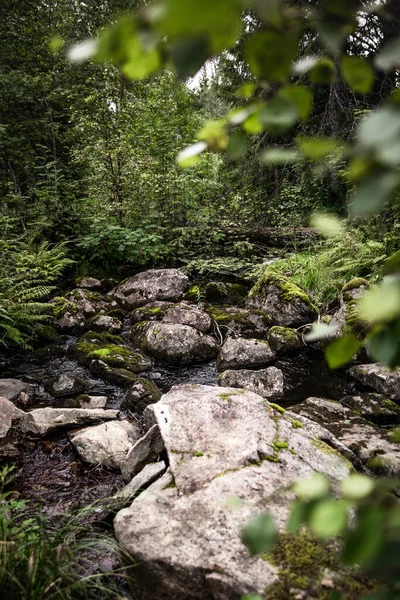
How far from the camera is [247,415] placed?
2490 millimetres

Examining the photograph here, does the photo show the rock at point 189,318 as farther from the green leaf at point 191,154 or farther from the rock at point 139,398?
the green leaf at point 191,154

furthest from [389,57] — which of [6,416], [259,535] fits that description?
[6,416]

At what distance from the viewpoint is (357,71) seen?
579 mm

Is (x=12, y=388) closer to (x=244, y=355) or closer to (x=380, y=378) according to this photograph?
(x=244, y=355)

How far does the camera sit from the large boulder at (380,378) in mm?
4270

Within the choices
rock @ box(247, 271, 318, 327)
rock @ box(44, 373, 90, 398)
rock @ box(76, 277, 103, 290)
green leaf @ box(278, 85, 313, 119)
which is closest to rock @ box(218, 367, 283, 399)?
rock @ box(247, 271, 318, 327)

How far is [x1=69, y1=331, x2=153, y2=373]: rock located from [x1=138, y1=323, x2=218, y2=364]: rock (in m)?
0.23

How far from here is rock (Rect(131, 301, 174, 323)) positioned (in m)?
6.57

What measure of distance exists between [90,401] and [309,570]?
325cm

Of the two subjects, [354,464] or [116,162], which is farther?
[116,162]

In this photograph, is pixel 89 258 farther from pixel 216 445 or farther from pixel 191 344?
pixel 216 445

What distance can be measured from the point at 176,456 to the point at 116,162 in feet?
27.9

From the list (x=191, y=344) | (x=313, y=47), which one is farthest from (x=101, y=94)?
(x=191, y=344)

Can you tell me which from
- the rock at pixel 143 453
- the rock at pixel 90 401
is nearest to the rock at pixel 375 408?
the rock at pixel 143 453
